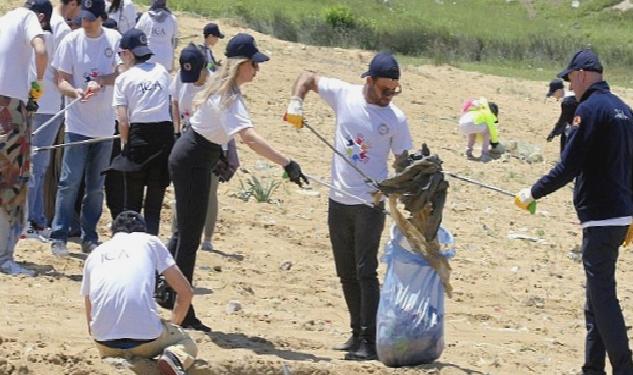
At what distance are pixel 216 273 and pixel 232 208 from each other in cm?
278

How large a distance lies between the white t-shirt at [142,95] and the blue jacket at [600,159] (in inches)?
120

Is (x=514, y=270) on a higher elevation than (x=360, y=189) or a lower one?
lower

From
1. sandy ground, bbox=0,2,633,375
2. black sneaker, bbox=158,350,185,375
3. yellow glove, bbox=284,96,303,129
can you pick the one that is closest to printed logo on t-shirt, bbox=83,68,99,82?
sandy ground, bbox=0,2,633,375

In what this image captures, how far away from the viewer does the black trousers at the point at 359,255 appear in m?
8.28

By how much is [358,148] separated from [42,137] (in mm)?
3507

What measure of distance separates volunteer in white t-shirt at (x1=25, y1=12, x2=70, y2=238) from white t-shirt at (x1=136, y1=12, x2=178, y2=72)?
2532 mm

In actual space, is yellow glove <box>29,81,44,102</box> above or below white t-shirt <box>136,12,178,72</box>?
below

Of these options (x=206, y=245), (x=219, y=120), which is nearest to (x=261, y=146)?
(x=219, y=120)

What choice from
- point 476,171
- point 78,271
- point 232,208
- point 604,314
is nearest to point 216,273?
point 78,271

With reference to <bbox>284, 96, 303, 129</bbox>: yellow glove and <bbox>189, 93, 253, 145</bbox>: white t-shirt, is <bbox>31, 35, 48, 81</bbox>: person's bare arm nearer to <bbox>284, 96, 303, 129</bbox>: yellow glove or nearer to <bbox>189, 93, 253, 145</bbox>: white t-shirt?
<bbox>189, 93, 253, 145</bbox>: white t-shirt

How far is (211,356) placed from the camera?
26.0ft

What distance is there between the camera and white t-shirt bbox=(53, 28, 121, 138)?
10.5 meters

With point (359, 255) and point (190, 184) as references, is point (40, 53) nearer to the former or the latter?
point (190, 184)

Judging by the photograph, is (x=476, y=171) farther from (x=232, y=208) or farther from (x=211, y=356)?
(x=211, y=356)
